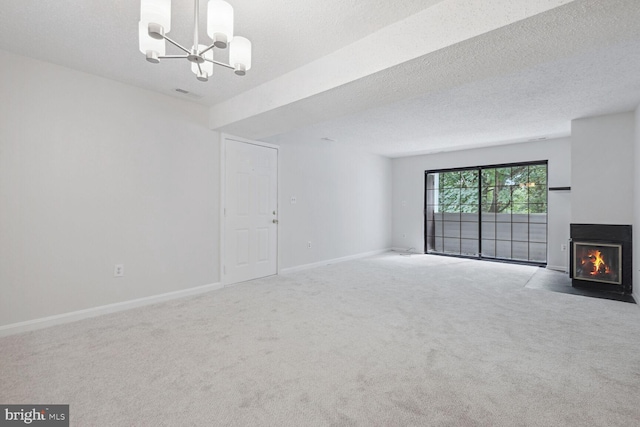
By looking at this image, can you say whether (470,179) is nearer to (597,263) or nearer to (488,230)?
(488,230)

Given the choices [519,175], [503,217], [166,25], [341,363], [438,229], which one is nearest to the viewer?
[166,25]

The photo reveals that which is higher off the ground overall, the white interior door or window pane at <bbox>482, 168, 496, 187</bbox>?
window pane at <bbox>482, 168, 496, 187</bbox>

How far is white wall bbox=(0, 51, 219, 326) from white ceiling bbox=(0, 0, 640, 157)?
0.87ft

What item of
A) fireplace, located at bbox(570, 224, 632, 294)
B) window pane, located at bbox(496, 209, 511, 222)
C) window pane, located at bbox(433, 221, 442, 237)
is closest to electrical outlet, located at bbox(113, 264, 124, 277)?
fireplace, located at bbox(570, 224, 632, 294)

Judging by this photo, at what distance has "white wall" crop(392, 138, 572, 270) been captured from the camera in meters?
5.48

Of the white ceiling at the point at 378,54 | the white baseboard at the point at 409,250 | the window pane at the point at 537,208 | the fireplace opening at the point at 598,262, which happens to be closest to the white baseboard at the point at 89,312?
the white ceiling at the point at 378,54

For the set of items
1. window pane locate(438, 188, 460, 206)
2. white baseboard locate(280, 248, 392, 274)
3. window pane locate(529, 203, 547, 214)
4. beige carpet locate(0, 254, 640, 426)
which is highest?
window pane locate(438, 188, 460, 206)

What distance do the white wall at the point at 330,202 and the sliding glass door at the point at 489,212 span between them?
1.22 m

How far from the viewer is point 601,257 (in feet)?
13.7

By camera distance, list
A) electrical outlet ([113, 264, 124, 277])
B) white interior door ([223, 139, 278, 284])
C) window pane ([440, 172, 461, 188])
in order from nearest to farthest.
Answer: electrical outlet ([113, 264, 124, 277])
white interior door ([223, 139, 278, 284])
window pane ([440, 172, 461, 188])

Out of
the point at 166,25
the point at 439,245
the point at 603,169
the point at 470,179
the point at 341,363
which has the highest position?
the point at 166,25

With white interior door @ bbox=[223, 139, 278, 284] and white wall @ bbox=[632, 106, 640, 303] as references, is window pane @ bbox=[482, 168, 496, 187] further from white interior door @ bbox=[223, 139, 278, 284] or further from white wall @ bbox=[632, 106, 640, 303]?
white interior door @ bbox=[223, 139, 278, 284]

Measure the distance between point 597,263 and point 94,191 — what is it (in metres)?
6.21

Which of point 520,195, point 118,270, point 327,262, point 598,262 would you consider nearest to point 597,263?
point 598,262
